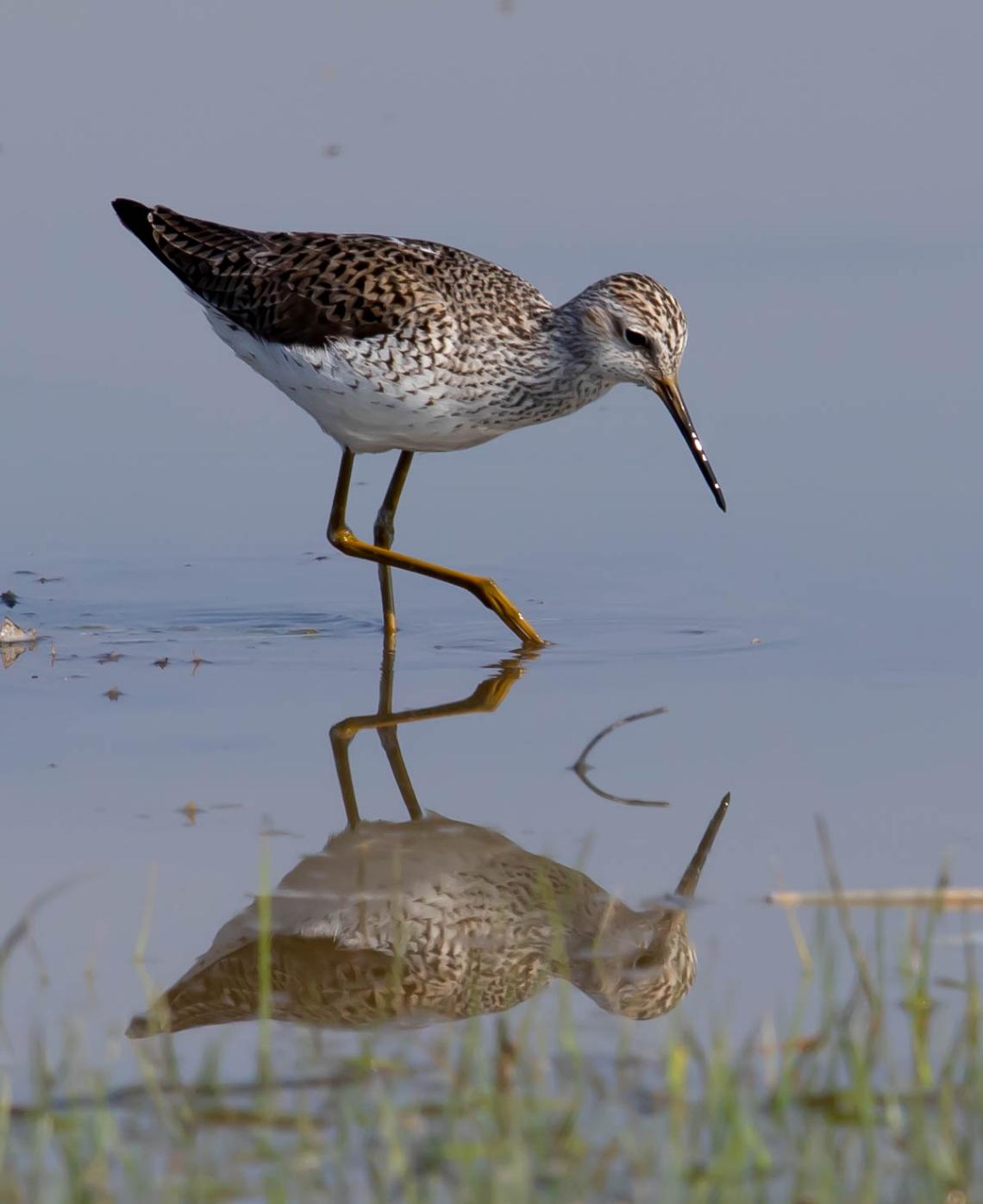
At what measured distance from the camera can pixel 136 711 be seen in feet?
24.9

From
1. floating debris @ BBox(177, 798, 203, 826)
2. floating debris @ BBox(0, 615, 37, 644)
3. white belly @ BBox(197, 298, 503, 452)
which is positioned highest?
white belly @ BBox(197, 298, 503, 452)

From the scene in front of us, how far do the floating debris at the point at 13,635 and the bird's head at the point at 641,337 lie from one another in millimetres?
2642

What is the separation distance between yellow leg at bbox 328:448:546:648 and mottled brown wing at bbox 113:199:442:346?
→ 0.65 m

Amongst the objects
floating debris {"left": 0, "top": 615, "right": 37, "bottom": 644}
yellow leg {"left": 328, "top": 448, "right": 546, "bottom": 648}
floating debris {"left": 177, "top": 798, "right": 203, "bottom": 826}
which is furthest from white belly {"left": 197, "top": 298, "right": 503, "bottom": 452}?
floating debris {"left": 177, "top": 798, "right": 203, "bottom": 826}

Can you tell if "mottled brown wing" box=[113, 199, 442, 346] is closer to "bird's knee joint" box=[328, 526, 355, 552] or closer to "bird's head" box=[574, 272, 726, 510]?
"bird's head" box=[574, 272, 726, 510]

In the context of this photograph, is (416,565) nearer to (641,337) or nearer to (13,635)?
(641,337)

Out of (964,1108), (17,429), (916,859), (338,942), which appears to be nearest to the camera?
(964,1108)

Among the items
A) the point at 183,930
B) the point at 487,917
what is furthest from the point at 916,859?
the point at 183,930

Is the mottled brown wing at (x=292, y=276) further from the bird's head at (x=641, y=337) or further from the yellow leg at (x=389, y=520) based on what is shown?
the yellow leg at (x=389, y=520)

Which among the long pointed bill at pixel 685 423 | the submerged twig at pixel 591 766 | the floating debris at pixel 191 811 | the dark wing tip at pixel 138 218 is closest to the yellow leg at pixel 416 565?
the long pointed bill at pixel 685 423

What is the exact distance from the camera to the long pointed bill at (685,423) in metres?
8.95

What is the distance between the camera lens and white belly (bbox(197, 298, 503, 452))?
881 cm

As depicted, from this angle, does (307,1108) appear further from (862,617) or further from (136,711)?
(862,617)

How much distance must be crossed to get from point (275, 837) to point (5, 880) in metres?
0.83
